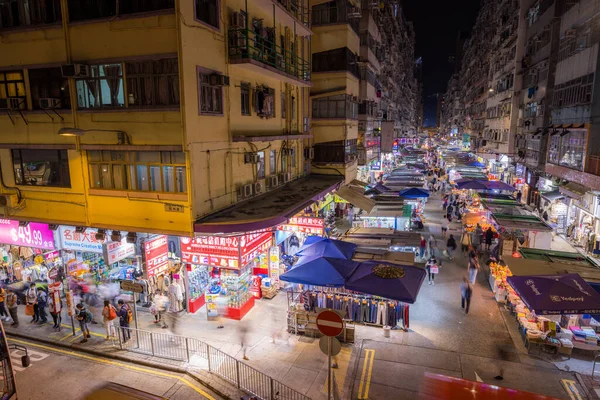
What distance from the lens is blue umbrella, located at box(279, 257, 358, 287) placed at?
1378cm

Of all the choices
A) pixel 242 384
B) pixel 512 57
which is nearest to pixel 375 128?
Answer: pixel 512 57

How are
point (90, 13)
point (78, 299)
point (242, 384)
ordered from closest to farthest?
point (242, 384)
point (90, 13)
point (78, 299)

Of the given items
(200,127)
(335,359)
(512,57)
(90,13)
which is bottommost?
(335,359)

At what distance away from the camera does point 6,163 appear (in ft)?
49.8

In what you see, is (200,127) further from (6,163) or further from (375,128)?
(375,128)

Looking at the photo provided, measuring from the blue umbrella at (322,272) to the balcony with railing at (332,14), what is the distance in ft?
54.1

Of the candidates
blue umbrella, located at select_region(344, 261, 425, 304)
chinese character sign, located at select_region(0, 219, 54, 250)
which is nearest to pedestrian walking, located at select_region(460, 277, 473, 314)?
blue umbrella, located at select_region(344, 261, 425, 304)

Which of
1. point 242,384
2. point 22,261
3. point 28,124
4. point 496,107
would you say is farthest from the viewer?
point 496,107

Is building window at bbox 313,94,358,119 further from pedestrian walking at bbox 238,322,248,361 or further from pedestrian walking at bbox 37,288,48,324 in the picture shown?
pedestrian walking at bbox 37,288,48,324

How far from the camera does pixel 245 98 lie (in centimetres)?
1630

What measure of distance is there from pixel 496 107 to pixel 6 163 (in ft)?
176

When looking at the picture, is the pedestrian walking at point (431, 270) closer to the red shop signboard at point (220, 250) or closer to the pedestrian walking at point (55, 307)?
the red shop signboard at point (220, 250)

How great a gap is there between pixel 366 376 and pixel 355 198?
1397 cm

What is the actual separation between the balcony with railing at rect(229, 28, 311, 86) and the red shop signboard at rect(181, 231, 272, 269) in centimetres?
665
